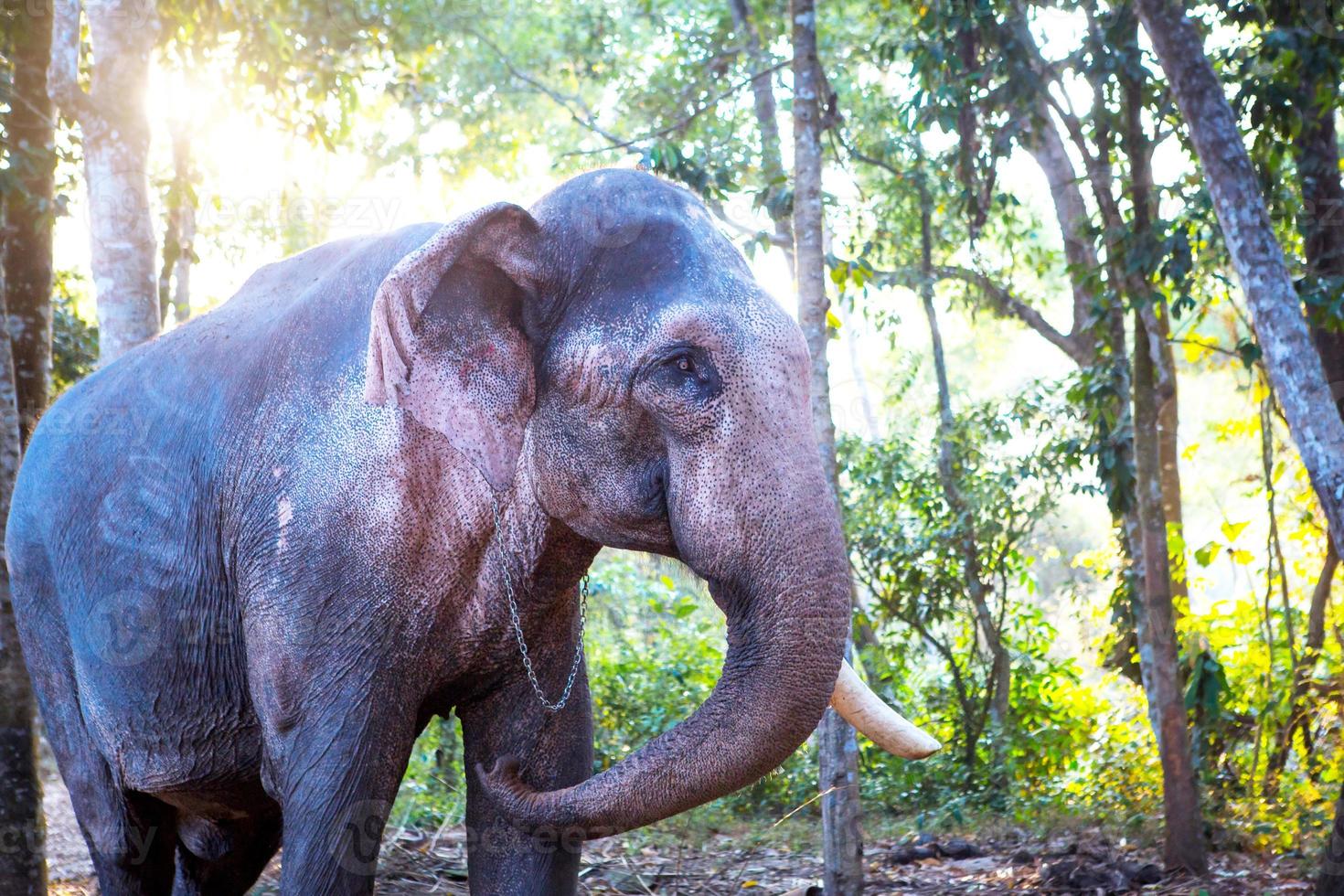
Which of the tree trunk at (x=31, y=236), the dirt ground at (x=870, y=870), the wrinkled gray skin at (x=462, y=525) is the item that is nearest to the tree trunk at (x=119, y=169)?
the tree trunk at (x=31, y=236)

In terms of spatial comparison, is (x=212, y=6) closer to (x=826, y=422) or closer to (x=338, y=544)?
(x=826, y=422)

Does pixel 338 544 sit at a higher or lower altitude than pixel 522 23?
lower

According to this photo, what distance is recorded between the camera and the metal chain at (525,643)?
273 centimetres

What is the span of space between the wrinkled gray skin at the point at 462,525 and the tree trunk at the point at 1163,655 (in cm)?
356

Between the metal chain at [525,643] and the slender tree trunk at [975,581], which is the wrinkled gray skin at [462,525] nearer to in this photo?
the metal chain at [525,643]

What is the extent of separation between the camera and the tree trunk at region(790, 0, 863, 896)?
5078mm

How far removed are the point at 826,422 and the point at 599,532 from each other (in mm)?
2608

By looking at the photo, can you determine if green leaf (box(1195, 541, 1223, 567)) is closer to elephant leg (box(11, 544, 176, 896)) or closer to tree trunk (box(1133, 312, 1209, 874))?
tree trunk (box(1133, 312, 1209, 874))

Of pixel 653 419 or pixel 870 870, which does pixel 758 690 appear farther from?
pixel 870 870

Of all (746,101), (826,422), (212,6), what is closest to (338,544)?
(826,422)

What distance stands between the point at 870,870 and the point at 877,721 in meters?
3.89

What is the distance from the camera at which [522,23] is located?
701 inches

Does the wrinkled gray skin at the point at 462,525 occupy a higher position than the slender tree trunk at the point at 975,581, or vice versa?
the slender tree trunk at the point at 975,581

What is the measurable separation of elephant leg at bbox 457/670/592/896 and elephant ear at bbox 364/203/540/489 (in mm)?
620
